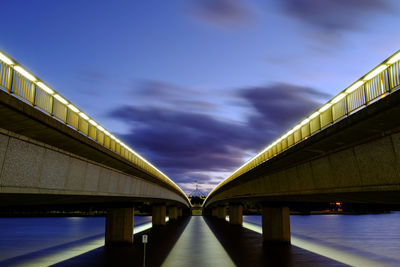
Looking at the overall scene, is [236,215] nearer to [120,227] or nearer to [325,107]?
[120,227]

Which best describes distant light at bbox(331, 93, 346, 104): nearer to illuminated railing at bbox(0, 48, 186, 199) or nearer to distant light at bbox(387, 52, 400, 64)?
distant light at bbox(387, 52, 400, 64)

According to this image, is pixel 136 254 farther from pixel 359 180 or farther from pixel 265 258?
pixel 359 180

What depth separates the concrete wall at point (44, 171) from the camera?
40.4ft

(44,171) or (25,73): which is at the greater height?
(25,73)

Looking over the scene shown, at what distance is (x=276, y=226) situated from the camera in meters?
40.3

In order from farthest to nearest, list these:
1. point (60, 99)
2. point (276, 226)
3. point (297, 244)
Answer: point (297, 244) → point (276, 226) → point (60, 99)

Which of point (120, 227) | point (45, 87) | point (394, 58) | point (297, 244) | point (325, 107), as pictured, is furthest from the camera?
point (297, 244)

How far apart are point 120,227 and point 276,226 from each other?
16.5 meters

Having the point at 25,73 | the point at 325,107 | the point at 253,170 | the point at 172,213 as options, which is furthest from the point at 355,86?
the point at 172,213

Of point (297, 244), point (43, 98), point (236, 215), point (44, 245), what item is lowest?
point (44, 245)

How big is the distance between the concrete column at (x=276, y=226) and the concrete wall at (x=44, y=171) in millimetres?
21955

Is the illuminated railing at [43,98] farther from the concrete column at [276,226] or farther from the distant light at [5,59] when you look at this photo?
the concrete column at [276,226]

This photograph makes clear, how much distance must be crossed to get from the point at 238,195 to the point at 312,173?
28219mm

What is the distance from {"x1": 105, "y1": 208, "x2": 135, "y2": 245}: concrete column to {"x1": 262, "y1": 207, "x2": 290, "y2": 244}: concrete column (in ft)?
47.7
